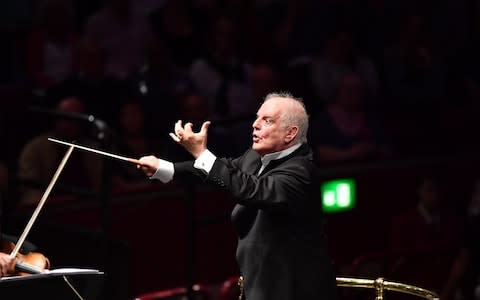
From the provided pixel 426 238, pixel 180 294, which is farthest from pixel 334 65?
pixel 180 294

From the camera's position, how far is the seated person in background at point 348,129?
9031mm

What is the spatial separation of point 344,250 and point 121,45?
2.31m

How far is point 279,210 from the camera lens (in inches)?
192

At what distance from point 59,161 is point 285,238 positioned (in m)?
3.32

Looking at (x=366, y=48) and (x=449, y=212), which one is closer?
(x=449, y=212)

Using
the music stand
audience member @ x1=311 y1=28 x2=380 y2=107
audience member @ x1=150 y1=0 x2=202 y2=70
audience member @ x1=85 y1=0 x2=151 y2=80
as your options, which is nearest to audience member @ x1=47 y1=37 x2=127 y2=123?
audience member @ x1=85 y1=0 x2=151 y2=80

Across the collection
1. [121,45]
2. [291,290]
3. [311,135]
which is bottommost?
[291,290]

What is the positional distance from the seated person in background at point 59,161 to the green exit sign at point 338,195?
1601 millimetres

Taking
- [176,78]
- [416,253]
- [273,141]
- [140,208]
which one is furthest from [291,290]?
[176,78]

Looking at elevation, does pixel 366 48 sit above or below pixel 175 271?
above

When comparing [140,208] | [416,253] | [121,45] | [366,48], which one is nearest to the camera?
[416,253]

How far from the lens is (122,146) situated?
26.5 ft

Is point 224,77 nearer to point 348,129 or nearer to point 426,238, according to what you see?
point 348,129

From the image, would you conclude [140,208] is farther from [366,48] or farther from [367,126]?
[366,48]
